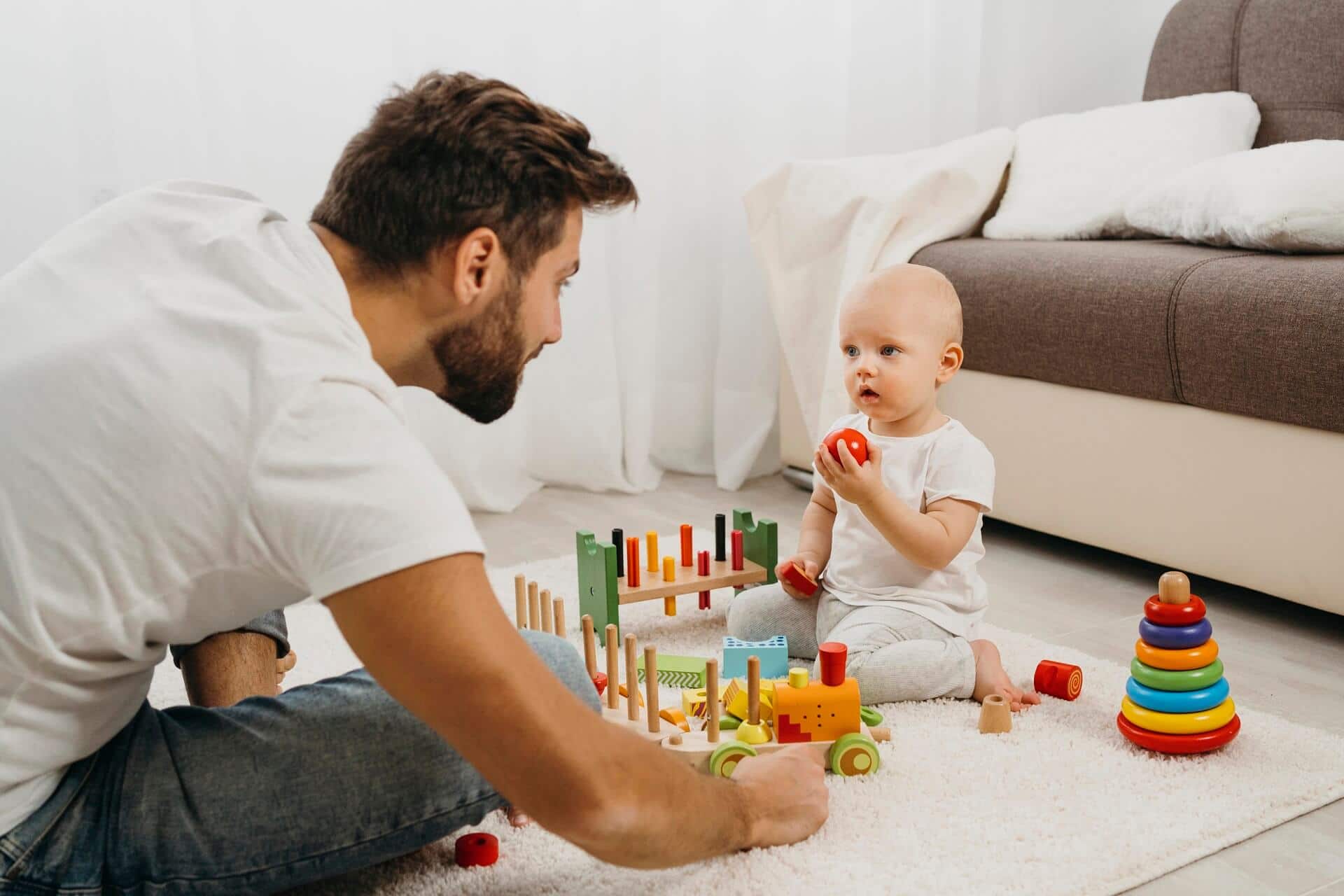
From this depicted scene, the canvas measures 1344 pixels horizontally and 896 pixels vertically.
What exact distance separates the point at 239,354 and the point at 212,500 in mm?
93

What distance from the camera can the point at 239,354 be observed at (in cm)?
80

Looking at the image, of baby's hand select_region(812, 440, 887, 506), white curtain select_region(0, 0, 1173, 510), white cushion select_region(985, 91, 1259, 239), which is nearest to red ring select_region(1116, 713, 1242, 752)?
baby's hand select_region(812, 440, 887, 506)

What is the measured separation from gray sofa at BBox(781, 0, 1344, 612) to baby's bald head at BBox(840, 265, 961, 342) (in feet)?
1.31

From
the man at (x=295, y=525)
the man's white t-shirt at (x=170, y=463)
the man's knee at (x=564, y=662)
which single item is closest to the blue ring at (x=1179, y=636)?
the man at (x=295, y=525)

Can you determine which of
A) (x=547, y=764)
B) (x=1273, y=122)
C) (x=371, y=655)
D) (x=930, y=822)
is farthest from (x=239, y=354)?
(x=1273, y=122)

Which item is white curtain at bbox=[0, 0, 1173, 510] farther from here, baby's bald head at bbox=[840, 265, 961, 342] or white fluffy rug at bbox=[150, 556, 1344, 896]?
white fluffy rug at bbox=[150, 556, 1344, 896]

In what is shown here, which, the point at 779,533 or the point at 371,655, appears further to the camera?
the point at 779,533

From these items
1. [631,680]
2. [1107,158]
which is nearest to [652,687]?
[631,680]

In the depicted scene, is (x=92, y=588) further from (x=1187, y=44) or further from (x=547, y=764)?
(x=1187, y=44)

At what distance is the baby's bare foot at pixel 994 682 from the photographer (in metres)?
1.48

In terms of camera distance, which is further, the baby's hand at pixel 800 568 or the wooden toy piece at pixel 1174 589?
the baby's hand at pixel 800 568

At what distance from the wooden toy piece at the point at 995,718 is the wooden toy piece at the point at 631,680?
38cm

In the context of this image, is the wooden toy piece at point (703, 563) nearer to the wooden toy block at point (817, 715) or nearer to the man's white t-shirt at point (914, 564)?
the man's white t-shirt at point (914, 564)

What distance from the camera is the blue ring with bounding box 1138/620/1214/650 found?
1.31 metres
